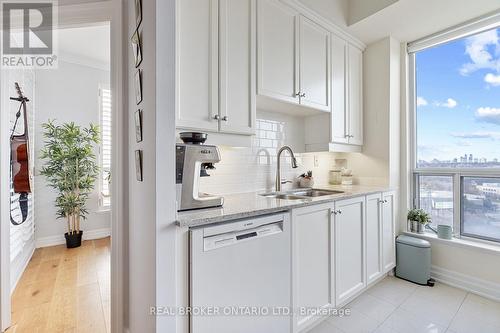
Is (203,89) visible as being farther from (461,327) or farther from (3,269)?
(461,327)

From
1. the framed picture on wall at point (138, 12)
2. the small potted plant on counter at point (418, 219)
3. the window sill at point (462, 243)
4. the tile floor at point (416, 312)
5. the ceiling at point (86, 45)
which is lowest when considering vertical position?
the tile floor at point (416, 312)

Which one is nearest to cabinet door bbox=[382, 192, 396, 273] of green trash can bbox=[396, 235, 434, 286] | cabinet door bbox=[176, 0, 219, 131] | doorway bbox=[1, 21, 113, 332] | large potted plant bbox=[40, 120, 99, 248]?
green trash can bbox=[396, 235, 434, 286]

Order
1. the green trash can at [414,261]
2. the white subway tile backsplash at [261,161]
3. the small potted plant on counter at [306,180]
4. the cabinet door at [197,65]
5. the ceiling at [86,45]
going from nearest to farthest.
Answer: the cabinet door at [197,65]
the white subway tile backsplash at [261,161]
the green trash can at [414,261]
the small potted plant on counter at [306,180]
the ceiling at [86,45]

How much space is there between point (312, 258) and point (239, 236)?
681 mm

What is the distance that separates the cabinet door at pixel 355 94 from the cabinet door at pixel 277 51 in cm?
91

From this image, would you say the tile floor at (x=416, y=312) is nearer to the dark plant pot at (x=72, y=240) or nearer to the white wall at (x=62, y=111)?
the dark plant pot at (x=72, y=240)

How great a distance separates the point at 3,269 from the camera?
66.0 inches

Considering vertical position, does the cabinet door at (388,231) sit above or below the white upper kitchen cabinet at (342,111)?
below

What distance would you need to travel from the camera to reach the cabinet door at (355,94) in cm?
266

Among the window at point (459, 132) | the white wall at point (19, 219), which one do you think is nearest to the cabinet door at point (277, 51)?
the window at point (459, 132)

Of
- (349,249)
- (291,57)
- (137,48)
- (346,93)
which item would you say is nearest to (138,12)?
(137,48)

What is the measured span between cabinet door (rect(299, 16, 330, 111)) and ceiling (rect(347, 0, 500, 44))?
0.47 meters

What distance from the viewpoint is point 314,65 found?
2242 millimetres

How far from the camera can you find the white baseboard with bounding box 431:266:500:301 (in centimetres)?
217
